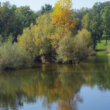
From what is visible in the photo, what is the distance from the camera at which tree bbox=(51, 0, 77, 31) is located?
3628 centimetres

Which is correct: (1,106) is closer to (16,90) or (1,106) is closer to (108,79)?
(16,90)

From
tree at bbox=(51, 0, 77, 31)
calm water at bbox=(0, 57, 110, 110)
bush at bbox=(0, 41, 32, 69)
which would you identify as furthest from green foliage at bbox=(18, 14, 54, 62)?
calm water at bbox=(0, 57, 110, 110)

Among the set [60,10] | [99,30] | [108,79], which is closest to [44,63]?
[60,10]

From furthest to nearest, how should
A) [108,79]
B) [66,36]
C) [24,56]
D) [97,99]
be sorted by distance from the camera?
[66,36] < [24,56] < [108,79] < [97,99]

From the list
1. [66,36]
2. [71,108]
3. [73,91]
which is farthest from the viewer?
[66,36]

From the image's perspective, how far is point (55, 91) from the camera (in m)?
17.7

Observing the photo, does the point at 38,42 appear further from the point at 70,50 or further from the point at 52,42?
the point at 70,50

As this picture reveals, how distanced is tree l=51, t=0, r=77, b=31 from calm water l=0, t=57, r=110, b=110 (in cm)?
1332

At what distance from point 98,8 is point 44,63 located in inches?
2695

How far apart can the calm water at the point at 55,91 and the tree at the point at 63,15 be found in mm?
13317

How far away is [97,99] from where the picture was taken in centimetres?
1547

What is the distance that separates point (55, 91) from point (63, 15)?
2077 cm

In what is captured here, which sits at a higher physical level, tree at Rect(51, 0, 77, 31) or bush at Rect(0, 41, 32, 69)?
tree at Rect(51, 0, 77, 31)

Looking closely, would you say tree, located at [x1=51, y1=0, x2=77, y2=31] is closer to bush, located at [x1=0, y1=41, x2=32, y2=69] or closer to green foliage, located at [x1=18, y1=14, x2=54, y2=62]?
green foliage, located at [x1=18, y1=14, x2=54, y2=62]
